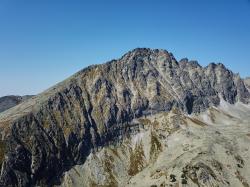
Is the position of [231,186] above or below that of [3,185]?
below

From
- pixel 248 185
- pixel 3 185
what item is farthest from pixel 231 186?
pixel 3 185

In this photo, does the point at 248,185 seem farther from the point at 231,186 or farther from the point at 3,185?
the point at 3,185

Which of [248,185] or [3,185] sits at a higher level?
[3,185]
